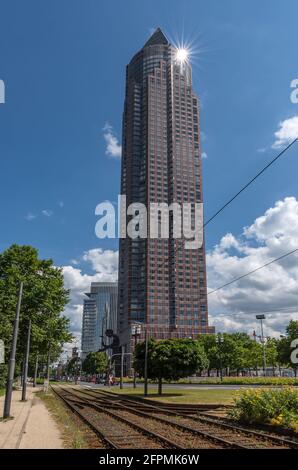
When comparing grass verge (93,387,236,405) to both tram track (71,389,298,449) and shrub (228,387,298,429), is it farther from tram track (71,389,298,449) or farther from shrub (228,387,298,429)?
tram track (71,389,298,449)

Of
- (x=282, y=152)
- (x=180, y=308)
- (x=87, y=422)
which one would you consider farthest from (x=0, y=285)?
(x=180, y=308)

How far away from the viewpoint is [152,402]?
1124 inches

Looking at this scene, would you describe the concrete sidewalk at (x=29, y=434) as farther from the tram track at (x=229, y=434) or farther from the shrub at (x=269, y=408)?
the shrub at (x=269, y=408)

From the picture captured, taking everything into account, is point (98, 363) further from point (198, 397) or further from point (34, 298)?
point (198, 397)

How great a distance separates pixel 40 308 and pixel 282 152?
96.2 ft

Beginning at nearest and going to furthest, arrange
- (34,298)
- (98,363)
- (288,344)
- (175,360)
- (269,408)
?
(269,408), (175,360), (34,298), (288,344), (98,363)

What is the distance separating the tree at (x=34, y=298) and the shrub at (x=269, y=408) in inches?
905

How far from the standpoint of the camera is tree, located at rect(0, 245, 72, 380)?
3547 centimetres

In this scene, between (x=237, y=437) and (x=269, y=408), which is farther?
(x=269, y=408)

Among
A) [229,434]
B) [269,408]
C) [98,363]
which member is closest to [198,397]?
[269,408]

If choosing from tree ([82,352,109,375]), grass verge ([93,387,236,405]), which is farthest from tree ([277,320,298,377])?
tree ([82,352,109,375])

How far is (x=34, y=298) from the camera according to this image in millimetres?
36281

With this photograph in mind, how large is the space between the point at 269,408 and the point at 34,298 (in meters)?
25.4

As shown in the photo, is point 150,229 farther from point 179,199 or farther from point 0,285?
point 0,285
